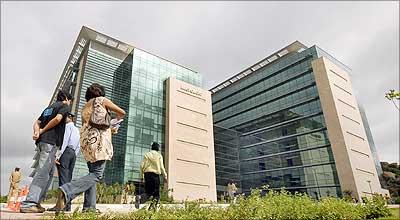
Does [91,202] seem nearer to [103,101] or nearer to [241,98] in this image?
[103,101]

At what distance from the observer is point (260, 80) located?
55562 mm

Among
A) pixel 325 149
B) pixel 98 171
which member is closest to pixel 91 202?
pixel 98 171

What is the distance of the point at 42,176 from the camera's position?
→ 3.38 metres

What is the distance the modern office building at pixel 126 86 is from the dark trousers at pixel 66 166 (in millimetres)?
27006

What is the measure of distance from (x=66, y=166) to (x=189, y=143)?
33459 mm

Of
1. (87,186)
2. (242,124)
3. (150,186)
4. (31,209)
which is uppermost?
(242,124)

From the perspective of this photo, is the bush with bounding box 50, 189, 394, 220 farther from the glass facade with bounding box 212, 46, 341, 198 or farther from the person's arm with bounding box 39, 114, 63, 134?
the glass facade with bounding box 212, 46, 341, 198

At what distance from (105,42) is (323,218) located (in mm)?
39158

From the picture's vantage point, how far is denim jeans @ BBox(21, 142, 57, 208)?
313cm

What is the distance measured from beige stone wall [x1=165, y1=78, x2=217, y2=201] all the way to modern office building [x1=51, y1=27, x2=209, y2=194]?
58.2 inches

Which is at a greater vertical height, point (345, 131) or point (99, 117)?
point (345, 131)

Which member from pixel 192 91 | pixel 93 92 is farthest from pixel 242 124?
pixel 93 92

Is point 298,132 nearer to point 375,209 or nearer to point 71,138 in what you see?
point 375,209

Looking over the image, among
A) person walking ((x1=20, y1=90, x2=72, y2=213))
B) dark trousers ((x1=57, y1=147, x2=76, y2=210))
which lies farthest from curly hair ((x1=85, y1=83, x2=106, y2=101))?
dark trousers ((x1=57, y1=147, x2=76, y2=210))
